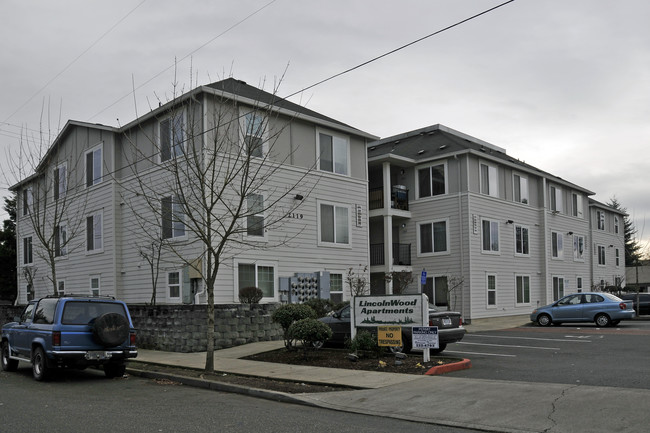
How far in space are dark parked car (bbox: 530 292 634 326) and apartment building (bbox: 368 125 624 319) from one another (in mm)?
3773

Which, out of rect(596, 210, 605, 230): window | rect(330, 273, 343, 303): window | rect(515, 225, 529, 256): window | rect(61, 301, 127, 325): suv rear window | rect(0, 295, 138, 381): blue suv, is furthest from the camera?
rect(596, 210, 605, 230): window

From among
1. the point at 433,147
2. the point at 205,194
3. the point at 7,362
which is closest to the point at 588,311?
the point at 433,147

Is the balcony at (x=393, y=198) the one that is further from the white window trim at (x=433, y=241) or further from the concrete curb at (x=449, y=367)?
the concrete curb at (x=449, y=367)

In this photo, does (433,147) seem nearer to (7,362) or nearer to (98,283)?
(98,283)

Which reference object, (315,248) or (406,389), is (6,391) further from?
(315,248)

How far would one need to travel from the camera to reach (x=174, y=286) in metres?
22.7

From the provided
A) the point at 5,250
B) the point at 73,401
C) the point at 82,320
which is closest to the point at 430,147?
the point at 82,320

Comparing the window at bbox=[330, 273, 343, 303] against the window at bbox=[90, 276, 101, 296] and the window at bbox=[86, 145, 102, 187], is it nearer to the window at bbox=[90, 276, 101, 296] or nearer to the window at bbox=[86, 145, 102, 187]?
the window at bbox=[90, 276, 101, 296]

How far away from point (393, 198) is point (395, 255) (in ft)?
9.62

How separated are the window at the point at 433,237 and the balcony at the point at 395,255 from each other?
817mm

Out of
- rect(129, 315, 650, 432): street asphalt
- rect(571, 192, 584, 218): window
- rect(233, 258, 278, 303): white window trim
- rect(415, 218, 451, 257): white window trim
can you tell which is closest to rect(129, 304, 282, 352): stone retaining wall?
rect(233, 258, 278, 303): white window trim

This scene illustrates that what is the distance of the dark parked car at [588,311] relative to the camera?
24.7m

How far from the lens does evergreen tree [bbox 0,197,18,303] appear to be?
4278 cm

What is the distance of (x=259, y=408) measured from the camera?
9.70 m
